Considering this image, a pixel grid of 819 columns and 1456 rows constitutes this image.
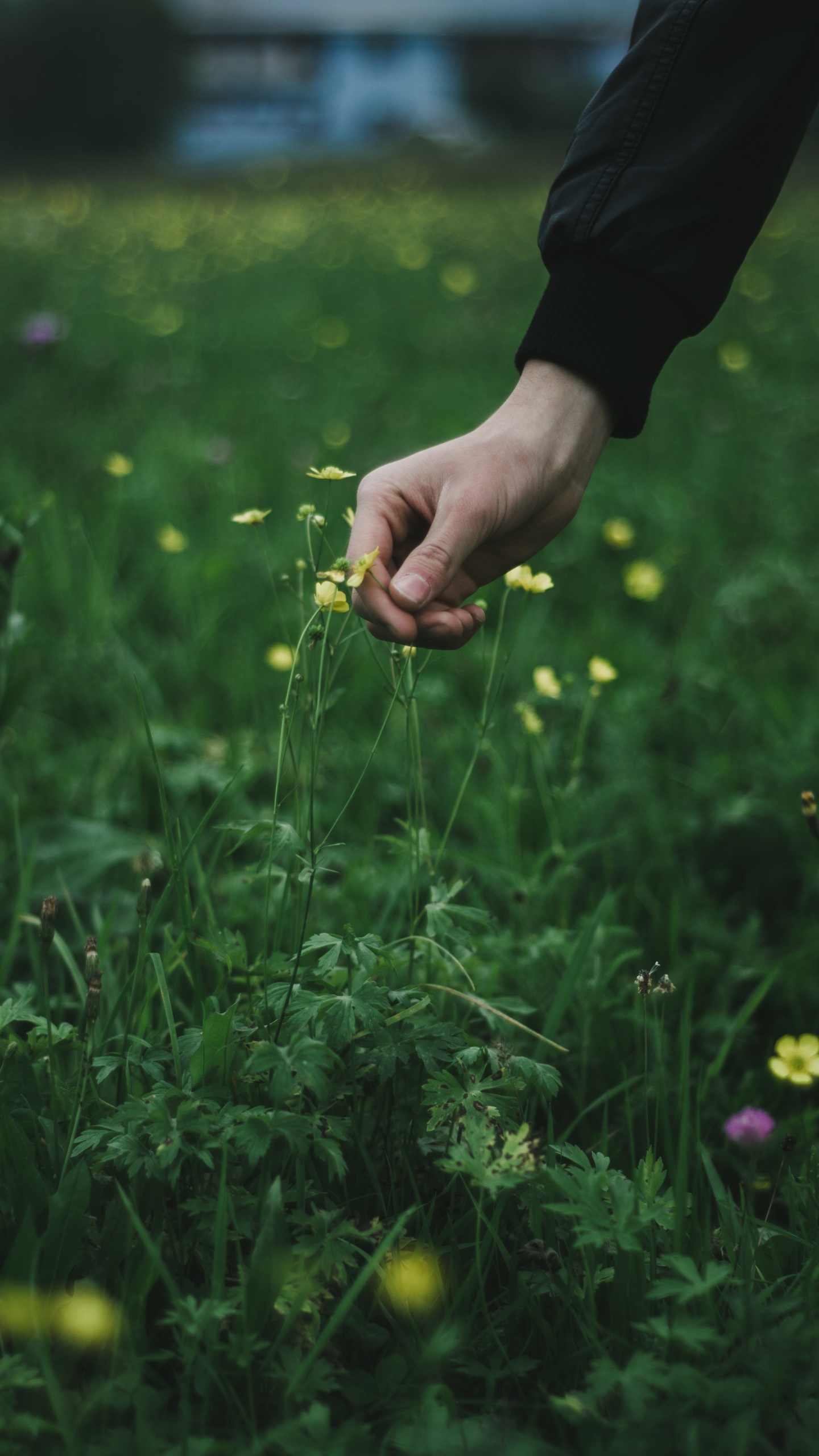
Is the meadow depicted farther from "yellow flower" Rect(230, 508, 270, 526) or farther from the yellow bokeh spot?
the yellow bokeh spot

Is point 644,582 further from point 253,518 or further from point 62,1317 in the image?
point 62,1317

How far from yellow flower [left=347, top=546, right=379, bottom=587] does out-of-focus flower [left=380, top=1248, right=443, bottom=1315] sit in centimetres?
61

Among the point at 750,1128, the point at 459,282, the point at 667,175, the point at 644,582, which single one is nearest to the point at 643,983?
the point at 750,1128

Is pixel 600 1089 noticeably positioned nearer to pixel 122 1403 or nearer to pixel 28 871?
pixel 122 1403

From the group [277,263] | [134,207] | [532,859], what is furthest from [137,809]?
[134,207]

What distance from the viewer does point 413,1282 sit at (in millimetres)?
827

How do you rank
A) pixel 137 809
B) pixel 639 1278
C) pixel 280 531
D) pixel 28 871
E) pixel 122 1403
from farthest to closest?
pixel 280 531
pixel 137 809
pixel 28 871
pixel 639 1278
pixel 122 1403

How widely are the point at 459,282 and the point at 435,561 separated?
203 inches

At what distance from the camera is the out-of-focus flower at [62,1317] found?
757mm

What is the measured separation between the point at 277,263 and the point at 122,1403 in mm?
7630

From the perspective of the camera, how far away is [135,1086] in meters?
1.01

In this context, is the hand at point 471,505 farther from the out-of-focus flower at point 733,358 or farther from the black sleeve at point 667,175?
the out-of-focus flower at point 733,358

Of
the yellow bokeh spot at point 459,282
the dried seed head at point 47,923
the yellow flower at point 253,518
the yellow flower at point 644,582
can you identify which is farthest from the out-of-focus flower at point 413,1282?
the yellow bokeh spot at point 459,282

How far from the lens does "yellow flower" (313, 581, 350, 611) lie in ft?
2.97
